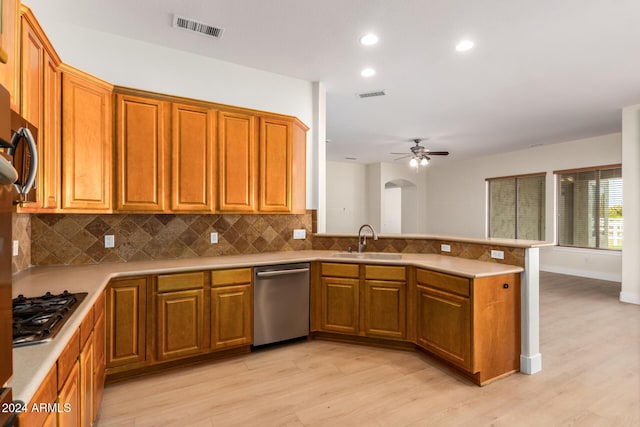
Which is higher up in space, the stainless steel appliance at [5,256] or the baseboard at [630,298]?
the stainless steel appliance at [5,256]

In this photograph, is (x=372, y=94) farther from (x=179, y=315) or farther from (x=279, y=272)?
(x=179, y=315)

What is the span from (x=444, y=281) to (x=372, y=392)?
3.55 feet

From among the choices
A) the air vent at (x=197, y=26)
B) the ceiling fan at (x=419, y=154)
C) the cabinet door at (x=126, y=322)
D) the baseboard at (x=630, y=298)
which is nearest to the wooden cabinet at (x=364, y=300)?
the cabinet door at (x=126, y=322)

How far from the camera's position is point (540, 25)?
2809mm

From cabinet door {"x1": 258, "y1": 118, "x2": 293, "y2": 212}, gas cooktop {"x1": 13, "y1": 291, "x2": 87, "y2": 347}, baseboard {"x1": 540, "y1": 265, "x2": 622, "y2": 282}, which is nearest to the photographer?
gas cooktop {"x1": 13, "y1": 291, "x2": 87, "y2": 347}

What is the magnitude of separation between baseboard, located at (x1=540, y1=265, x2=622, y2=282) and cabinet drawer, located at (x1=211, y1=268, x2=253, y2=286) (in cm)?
743

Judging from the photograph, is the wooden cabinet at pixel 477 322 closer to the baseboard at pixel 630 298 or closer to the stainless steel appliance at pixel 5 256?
the stainless steel appliance at pixel 5 256

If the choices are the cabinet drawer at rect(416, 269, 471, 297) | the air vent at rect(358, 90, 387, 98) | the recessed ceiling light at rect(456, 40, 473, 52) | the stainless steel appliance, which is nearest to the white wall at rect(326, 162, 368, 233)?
the air vent at rect(358, 90, 387, 98)

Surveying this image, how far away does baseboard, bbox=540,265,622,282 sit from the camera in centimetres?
652

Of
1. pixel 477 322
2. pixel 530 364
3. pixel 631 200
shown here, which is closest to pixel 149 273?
pixel 477 322

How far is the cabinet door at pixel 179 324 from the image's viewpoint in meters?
2.68

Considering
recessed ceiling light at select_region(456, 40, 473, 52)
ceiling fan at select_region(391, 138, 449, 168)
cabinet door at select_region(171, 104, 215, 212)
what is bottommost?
cabinet door at select_region(171, 104, 215, 212)

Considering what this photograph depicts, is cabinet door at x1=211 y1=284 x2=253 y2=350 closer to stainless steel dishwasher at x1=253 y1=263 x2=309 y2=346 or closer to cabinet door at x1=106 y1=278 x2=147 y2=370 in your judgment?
stainless steel dishwasher at x1=253 y1=263 x2=309 y2=346

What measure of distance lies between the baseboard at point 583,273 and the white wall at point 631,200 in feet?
5.70
